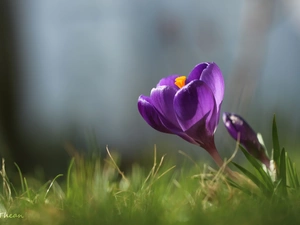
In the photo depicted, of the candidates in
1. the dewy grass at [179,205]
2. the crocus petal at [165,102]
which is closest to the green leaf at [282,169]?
the dewy grass at [179,205]

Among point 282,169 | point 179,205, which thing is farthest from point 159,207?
point 282,169

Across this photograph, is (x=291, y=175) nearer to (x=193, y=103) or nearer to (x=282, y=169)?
(x=282, y=169)

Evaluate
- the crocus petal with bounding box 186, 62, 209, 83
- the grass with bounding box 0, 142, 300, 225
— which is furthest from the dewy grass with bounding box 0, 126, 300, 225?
the crocus petal with bounding box 186, 62, 209, 83

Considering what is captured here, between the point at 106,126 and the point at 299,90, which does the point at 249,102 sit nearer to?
the point at 299,90

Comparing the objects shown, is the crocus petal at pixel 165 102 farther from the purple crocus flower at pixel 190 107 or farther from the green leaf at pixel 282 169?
the green leaf at pixel 282 169

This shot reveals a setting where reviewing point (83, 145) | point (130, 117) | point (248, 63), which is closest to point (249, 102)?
point (248, 63)

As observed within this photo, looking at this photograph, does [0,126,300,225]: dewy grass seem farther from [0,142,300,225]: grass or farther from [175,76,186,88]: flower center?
[175,76,186,88]: flower center
